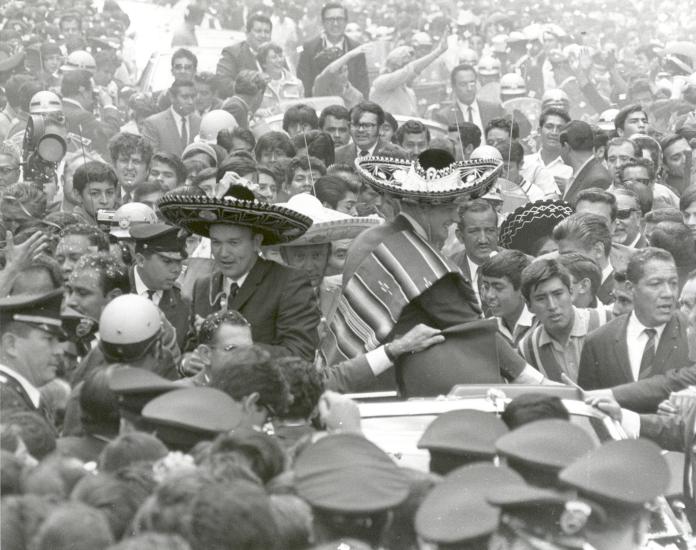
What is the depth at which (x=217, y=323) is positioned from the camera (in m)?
6.13

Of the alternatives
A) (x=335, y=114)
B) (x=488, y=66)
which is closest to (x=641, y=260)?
(x=335, y=114)

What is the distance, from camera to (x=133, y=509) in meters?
3.54

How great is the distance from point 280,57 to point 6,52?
8.87ft

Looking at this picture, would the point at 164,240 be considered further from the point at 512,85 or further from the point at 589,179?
the point at 512,85

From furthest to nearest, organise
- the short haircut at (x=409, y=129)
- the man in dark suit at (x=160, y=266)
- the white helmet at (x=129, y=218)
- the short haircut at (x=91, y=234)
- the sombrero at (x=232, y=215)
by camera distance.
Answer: the short haircut at (x=409, y=129) → the white helmet at (x=129, y=218) → the short haircut at (x=91, y=234) → the man in dark suit at (x=160, y=266) → the sombrero at (x=232, y=215)

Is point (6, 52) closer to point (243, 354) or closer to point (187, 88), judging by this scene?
point (187, 88)

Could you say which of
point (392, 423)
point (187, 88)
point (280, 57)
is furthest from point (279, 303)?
point (280, 57)

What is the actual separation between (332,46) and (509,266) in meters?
6.87

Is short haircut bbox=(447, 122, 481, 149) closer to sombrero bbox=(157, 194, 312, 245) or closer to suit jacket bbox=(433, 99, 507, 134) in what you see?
suit jacket bbox=(433, 99, 507, 134)

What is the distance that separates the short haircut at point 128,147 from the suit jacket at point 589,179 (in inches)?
124

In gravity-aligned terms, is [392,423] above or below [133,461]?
below

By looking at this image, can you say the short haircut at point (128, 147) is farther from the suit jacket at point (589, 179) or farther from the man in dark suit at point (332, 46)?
the man in dark suit at point (332, 46)

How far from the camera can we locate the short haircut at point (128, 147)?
10430mm

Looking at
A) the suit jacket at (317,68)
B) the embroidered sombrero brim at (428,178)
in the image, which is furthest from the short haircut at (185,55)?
the embroidered sombrero brim at (428,178)
